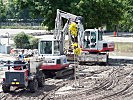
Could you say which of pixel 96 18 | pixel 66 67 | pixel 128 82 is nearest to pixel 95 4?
pixel 96 18

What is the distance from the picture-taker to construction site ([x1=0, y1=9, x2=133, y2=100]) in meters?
21.5

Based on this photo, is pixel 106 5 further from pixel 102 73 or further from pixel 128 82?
pixel 128 82

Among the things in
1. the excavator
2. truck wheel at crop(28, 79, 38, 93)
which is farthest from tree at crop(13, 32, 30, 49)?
truck wheel at crop(28, 79, 38, 93)

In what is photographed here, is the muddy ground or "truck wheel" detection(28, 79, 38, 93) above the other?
"truck wheel" detection(28, 79, 38, 93)

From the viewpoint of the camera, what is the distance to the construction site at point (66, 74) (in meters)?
21.5

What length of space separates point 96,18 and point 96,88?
18673mm

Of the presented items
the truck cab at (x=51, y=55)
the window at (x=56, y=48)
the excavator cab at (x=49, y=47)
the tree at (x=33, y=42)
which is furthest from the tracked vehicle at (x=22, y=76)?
the tree at (x=33, y=42)

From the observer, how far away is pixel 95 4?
41.7 meters

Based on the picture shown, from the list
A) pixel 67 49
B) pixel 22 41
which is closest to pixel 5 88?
pixel 67 49

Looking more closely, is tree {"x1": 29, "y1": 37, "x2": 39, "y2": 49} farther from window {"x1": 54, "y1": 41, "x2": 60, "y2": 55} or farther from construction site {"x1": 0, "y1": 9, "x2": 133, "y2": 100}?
window {"x1": 54, "y1": 41, "x2": 60, "y2": 55}

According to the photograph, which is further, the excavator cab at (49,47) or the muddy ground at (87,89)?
the excavator cab at (49,47)

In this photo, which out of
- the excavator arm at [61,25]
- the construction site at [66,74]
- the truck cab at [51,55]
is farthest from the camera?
the excavator arm at [61,25]

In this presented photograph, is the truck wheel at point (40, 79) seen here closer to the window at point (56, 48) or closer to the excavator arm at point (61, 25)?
the window at point (56, 48)

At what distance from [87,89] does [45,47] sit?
6008 millimetres
